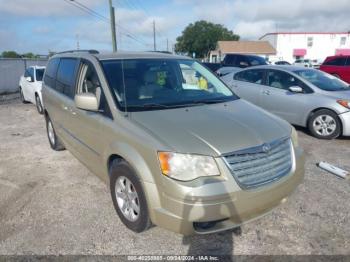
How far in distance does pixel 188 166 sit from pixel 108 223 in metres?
1.34

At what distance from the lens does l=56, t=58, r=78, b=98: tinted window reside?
4.14 metres

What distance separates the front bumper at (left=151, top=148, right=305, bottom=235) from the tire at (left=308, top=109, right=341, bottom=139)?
14.2 ft

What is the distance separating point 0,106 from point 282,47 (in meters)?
56.9

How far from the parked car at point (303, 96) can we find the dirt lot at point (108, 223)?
1.56m

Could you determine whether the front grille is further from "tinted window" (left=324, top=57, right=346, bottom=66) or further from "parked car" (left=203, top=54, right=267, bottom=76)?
"tinted window" (left=324, top=57, right=346, bottom=66)

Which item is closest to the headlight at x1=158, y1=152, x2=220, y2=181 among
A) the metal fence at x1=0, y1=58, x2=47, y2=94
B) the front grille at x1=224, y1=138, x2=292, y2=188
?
the front grille at x1=224, y1=138, x2=292, y2=188

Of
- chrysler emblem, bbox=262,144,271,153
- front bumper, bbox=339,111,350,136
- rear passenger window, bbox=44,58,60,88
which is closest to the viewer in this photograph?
chrysler emblem, bbox=262,144,271,153

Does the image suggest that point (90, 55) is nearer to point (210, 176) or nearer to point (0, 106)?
point (210, 176)

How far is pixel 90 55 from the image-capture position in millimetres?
3818

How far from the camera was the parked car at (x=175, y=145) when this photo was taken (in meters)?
2.48

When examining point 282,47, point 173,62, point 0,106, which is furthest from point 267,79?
point 282,47

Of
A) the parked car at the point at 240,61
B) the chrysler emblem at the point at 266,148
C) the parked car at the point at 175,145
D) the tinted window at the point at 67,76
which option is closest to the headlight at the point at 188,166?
the parked car at the point at 175,145

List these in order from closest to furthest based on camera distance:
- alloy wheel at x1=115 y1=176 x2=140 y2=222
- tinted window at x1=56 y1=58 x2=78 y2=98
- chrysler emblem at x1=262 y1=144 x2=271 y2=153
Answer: chrysler emblem at x1=262 y1=144 x2=271 y2=153, alloy wheel at x1=115 y1=176 x2=140 y2=222, tinted window at x1=56 y1=58 x2=78 y2=98

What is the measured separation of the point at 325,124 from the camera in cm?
636
